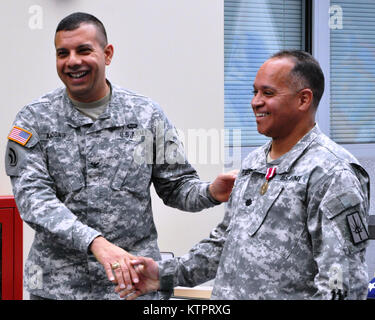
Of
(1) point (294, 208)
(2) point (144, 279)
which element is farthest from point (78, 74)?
(1) point (294, 208)

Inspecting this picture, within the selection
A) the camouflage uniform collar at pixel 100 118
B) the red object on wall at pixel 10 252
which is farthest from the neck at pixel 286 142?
the red object on wall at pixel 10 252

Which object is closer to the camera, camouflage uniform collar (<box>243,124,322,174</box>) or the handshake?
camouflage uniform collar (<box>243,124,322,174</box>)

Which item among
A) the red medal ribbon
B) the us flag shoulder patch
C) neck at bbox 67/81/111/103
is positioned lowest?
the red medal ribbon

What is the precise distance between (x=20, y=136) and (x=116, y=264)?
1.97 ft

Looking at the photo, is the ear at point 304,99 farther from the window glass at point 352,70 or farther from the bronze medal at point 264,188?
the window glass at point 352,70

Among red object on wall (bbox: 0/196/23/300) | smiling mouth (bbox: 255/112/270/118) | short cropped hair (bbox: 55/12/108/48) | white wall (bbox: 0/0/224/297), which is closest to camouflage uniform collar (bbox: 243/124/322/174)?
smiling mouth (bbox: 255/112/270/118)

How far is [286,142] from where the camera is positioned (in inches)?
70.8

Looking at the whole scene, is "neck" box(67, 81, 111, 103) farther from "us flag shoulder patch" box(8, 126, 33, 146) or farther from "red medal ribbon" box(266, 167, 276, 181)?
"red medal ribbon" box(266, 167, 276, 181)

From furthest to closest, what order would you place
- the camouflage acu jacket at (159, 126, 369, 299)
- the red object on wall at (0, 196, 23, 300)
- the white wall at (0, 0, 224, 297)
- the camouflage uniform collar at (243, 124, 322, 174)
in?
the white wall at (0, 0, 224, 297)
the red object on wall at (0, 196, 23, 300)
the camouflage uniform collar at (243, 124, 322, 174)
the camouflage acu jacket at (159, 126, 369, 299)

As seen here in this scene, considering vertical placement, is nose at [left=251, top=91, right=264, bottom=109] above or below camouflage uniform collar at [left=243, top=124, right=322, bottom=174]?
above

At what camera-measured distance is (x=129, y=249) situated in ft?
7.59

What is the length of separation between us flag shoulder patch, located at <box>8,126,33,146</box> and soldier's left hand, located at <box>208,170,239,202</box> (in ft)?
2.22

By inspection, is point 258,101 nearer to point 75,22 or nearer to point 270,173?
point 270,173

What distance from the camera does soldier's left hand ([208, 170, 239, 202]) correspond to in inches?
90.5
